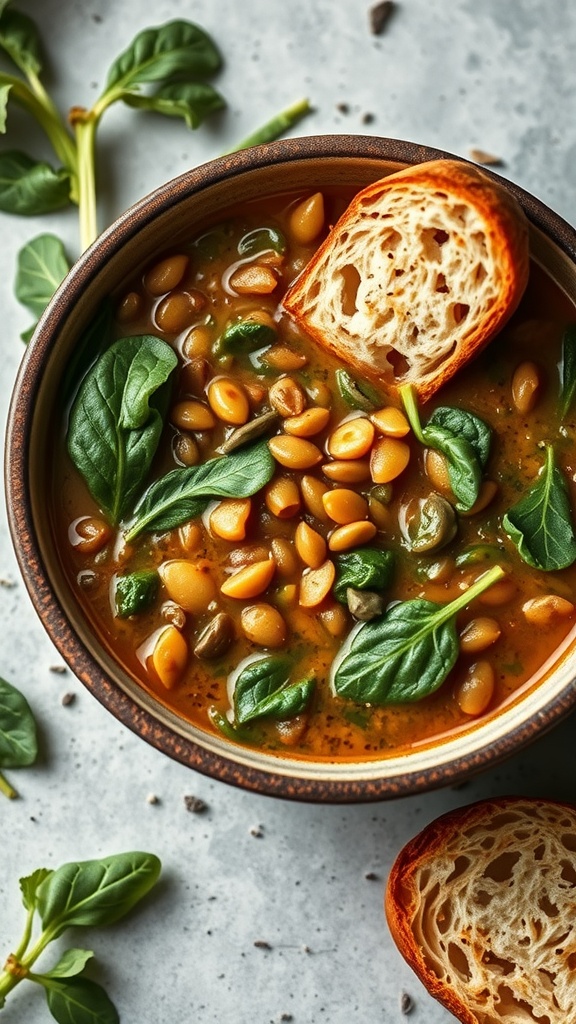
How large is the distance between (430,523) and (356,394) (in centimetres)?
29

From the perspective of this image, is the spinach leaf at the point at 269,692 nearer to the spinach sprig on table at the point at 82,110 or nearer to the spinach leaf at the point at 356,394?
the spinach leaf at the point at 356,394

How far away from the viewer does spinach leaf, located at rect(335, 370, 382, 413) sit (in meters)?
2.26

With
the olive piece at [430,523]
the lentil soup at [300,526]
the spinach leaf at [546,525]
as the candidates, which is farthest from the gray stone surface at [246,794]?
the olive piece at [430,523]

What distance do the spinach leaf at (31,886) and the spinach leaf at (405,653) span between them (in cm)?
86

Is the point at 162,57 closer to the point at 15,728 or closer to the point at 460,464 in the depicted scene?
the point at 460,464

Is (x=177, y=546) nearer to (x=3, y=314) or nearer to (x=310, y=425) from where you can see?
(x=310, y=425)

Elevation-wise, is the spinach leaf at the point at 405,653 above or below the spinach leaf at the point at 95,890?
above

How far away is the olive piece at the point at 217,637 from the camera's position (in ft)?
7.29

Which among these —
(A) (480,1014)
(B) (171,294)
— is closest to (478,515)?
(B) (171,294)

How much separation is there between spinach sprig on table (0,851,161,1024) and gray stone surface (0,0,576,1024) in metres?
0.07

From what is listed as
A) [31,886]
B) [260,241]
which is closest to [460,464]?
[260,241]

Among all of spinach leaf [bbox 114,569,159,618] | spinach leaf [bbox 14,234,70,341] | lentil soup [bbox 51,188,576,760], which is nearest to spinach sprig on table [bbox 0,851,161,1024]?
lentil soup [bbox 51,188,576,760]

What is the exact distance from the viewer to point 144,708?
2.19m

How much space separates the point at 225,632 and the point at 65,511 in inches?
16.0
